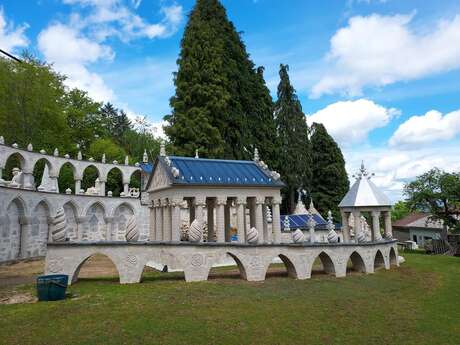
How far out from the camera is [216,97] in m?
40.2

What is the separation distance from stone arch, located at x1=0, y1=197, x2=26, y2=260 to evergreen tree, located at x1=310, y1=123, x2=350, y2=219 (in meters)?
37.8

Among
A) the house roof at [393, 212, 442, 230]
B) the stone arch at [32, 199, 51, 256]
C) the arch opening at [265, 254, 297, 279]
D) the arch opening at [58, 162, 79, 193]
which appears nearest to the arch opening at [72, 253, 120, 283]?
the stone arch at [32, 199, 51, 256]

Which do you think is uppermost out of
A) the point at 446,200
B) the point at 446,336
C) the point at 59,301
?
the point at 446,200

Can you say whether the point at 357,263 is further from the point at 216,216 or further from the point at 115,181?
the point at 115,181

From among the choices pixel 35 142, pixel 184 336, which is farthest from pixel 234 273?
pixel 35 142

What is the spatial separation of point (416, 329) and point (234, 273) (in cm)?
1097

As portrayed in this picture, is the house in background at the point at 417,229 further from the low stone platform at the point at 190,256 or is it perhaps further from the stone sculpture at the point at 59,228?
the stone sculpture at the point at 59,228

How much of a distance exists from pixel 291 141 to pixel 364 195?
29260 millimetres

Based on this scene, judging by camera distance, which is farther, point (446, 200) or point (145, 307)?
point (446, 200)

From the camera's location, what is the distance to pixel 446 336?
11.9 m

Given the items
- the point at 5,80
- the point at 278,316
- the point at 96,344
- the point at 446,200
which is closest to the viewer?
the point at 96,344

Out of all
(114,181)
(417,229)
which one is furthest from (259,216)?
(417,229)

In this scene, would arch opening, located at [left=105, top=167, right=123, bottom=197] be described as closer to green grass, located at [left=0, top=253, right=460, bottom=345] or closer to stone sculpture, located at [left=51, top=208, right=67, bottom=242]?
green grass, located at [left=0, top=253, right=460, bottom=345]

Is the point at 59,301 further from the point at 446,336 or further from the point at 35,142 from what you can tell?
the point at 35,142
